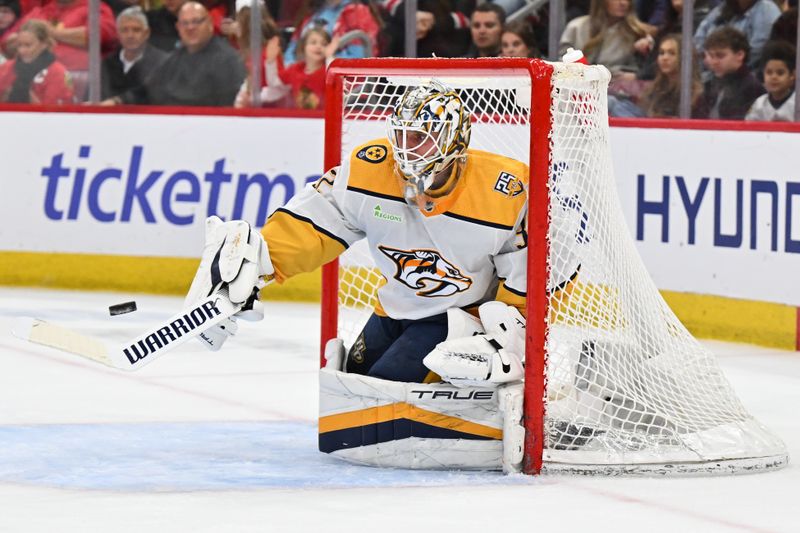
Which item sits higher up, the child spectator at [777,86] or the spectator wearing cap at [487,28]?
the spectator wearing cap at [487,28]

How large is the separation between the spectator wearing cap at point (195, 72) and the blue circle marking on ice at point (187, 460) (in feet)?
10.6

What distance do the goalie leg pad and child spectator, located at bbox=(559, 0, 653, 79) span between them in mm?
3192

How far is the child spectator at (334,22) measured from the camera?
7.05 metres

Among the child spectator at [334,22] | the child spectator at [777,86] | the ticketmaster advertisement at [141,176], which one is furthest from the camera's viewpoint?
the child spectator at [334,22]

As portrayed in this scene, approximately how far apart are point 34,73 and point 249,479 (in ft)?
14.1

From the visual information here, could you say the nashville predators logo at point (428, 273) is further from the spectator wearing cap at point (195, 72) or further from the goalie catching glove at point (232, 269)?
the spectator wearing cap at point (195, 72)

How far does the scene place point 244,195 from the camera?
22.5ft

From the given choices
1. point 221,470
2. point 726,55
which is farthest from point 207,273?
point 726,55

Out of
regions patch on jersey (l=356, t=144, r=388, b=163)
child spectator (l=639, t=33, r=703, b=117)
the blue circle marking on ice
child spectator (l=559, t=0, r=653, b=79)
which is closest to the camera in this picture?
the blue circle marking on ice

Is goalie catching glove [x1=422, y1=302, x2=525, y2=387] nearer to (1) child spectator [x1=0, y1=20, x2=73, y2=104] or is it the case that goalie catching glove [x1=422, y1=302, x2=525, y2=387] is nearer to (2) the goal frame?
(2) the goal frame

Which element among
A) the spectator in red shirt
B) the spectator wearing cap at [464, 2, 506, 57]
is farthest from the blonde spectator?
the spectator wearing cap at [464, 2, 506, 57]

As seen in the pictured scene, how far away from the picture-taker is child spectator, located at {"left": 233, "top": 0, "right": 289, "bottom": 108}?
7.07 metres

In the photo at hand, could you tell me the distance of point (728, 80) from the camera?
6.05 meters

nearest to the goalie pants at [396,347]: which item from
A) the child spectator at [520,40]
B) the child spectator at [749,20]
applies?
the child spectator at [749,20]
